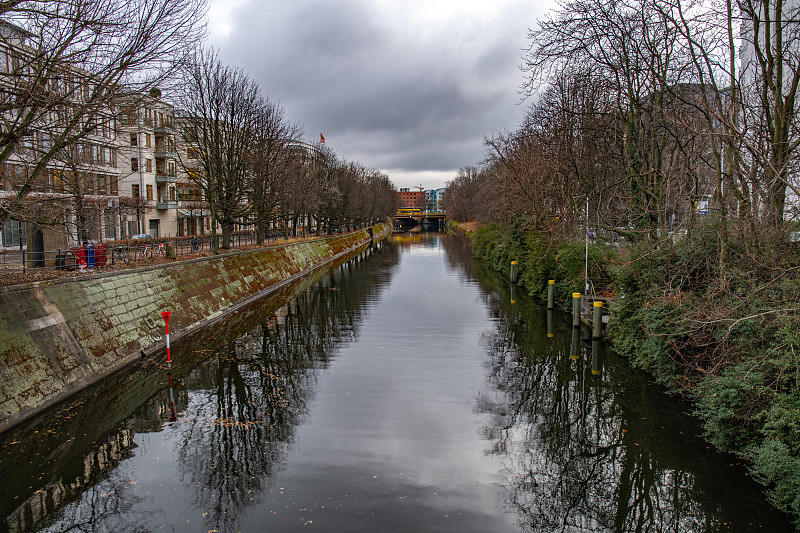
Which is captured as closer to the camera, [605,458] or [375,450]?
[605,458]

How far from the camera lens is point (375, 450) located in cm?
1021

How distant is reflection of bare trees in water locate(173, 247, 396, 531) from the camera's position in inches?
350

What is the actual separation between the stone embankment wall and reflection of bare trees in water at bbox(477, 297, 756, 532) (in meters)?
10.2

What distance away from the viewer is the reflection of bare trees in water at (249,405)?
350 inches

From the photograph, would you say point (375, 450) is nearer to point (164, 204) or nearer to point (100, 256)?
point (100, 256)

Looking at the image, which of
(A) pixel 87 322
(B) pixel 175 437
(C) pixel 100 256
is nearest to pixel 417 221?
(C) pixel 100 256

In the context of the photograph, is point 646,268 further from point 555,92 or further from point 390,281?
point 390,281

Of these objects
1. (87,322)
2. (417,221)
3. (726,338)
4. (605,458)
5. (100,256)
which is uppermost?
(417,221)

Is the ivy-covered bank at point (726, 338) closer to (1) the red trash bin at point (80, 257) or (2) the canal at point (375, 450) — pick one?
(2) the canal at point (375, 450)

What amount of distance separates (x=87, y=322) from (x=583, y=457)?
13390 millimetres

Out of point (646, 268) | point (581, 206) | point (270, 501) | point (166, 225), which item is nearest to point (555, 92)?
point (581, 206)

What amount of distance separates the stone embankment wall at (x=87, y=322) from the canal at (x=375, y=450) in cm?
67

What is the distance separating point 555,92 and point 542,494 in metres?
28.0

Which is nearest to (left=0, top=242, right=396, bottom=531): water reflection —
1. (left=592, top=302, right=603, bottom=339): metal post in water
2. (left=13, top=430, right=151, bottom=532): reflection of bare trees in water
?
(left=13, top=430, right=151, bottom=532): reflection of bare trees in water
